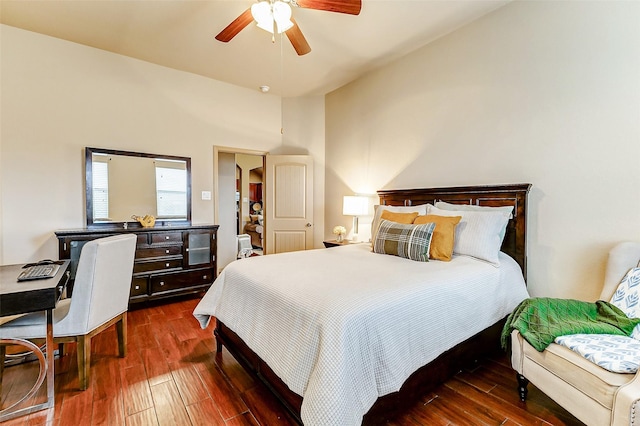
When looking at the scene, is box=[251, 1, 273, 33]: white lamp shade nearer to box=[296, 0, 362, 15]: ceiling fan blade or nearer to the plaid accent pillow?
box=[296, 0, 362, 15]: ceiling fan blade

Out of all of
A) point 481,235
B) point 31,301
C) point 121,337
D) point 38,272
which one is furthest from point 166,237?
point 481,235

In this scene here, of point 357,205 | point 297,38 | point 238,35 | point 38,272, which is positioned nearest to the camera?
point 38,272

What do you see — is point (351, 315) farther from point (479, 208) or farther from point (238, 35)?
point (238, 35)

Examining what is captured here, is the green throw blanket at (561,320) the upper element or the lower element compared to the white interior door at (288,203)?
lower

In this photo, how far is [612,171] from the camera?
2045mm

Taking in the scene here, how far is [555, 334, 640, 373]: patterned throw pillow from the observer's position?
1.28 m

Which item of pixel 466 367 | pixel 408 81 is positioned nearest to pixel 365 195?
pixel 408 81

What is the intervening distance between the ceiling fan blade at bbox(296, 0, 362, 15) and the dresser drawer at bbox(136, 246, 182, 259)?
291 centimetres

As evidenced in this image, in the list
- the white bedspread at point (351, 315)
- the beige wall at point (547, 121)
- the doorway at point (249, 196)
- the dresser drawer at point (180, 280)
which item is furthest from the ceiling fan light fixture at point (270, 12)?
the doorway at point (249, 196)

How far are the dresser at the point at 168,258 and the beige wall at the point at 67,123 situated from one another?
1.57ft

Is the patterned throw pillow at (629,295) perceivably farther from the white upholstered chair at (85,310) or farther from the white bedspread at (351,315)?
the white upholstered chair at (85,310)

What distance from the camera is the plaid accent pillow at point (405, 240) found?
2.28m

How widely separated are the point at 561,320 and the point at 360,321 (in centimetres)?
131

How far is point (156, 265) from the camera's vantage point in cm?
333
